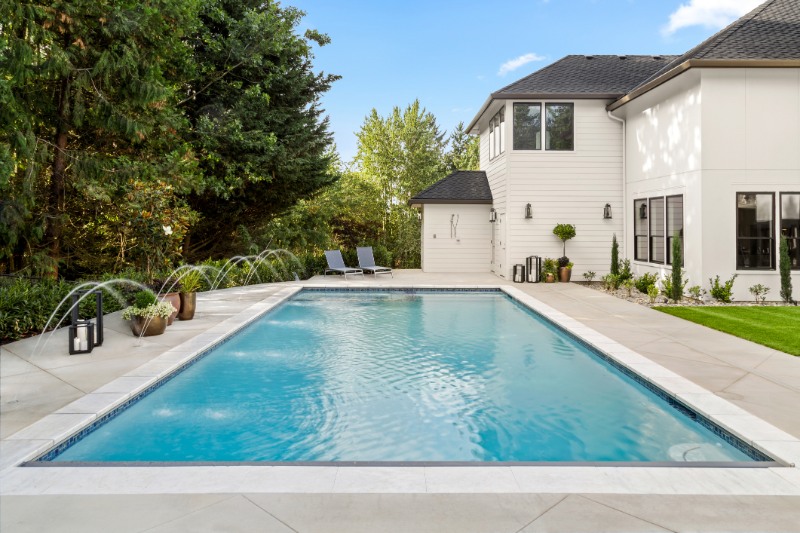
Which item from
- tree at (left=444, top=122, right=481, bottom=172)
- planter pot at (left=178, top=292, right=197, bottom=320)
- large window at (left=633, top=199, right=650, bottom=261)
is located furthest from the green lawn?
tree at (left=444, top=122, right=481, bottom=172)

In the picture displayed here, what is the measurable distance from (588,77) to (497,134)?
3.02 metres

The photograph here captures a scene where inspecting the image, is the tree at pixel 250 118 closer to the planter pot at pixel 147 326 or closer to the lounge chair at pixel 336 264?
the lounge chair at pixel 336 264

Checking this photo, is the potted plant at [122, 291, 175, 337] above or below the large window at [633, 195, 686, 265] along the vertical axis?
below

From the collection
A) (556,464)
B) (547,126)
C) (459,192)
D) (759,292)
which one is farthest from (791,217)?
(556,464)

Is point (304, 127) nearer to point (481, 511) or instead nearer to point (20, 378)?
point (20, 378)

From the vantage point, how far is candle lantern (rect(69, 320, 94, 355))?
6.38 meters

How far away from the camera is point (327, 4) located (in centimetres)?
2709

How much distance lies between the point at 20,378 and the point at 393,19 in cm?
3090

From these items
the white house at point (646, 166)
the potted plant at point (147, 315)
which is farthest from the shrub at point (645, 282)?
the potted plant at point (147, 315)

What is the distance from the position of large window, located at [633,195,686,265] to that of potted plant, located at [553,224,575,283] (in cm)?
165

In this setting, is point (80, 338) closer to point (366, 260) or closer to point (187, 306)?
point (187, 306)

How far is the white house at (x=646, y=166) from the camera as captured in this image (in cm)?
1097

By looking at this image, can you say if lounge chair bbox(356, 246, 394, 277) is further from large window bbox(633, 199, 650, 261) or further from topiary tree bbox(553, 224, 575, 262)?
large window bbox(633, 199, 650, 261)

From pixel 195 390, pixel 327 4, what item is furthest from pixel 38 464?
pixel 327 4
